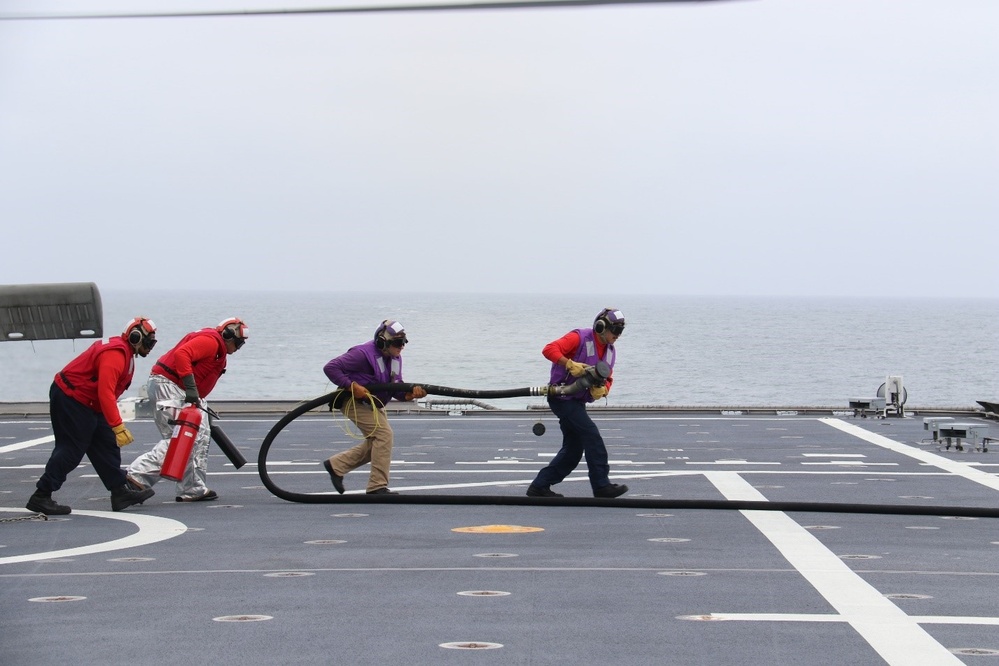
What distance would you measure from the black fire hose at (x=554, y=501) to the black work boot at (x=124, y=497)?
121 centimetres

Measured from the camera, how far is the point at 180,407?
45.0 feet

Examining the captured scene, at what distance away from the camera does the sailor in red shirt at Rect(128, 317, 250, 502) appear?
13172mm

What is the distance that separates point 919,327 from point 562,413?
161338 millimetres

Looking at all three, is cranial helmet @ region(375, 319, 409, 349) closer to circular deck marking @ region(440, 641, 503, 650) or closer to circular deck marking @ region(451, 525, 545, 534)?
circular deck marking @ region(451, 525, 545, 534)

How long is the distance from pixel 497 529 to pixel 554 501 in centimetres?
163

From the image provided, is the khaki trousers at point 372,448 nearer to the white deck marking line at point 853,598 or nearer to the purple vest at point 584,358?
the purple vest at point 584,358

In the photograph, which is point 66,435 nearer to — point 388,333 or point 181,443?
point 181,443

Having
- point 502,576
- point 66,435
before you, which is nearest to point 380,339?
point 66,435

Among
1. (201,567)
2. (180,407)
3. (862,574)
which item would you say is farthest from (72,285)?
(862,574)

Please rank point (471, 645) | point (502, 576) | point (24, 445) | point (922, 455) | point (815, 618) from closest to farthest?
point (471, 645), point (815, 618), point (502, 576), point (922, 455), point (24, 445)

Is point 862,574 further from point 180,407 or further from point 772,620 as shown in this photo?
point 180,407

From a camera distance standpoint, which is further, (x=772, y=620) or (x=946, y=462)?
(x=946, y=462)

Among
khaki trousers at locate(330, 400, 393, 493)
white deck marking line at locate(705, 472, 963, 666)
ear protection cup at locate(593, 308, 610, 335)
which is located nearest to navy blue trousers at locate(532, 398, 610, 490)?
ear protection cup at locate(593, 308, 610, 335)

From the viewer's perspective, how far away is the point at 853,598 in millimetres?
8172
